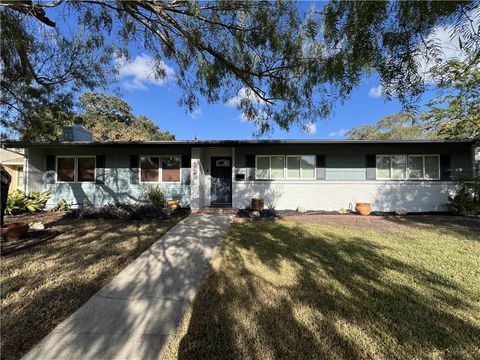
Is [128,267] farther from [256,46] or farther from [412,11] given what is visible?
[412,11]

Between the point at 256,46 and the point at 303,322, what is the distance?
3.49m

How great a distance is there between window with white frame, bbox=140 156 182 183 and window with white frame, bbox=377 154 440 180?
856 centimetres

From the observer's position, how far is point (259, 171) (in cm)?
1098

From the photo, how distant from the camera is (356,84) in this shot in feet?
8.90

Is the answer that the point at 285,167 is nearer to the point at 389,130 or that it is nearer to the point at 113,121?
the point at 389,130

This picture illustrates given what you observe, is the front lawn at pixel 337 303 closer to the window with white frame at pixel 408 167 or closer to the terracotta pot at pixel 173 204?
the terracotta pot at pixel 173 204

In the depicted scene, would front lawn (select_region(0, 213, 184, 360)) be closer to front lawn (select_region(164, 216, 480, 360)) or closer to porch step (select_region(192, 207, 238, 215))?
front lawn (select_region(164, 216, 480, 360))

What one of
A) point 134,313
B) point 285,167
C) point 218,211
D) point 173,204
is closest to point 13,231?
point 134,313

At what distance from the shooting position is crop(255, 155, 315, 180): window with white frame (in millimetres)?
10883

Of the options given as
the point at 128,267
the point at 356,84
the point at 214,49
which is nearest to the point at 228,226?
the point at 128,267

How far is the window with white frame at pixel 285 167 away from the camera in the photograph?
428 inches

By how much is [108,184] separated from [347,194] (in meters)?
10.3

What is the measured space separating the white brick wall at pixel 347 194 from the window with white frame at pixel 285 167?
1.12ft

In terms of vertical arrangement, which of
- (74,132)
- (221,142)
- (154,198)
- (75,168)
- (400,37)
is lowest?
(154,198)
